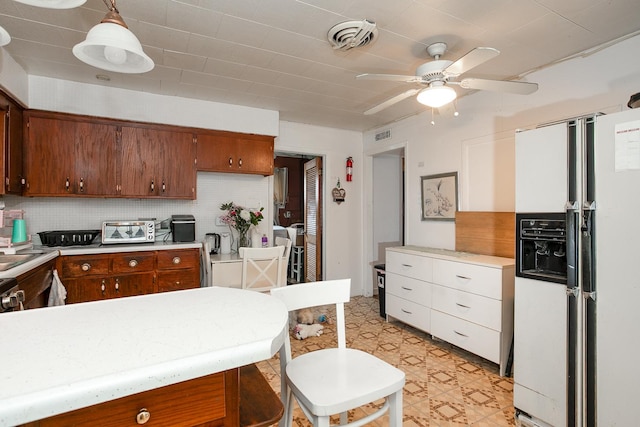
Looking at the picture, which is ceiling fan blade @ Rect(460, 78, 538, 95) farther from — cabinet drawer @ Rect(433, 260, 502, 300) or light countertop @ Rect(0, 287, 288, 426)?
light countertop @ Rect(0, 287, 288, 426)

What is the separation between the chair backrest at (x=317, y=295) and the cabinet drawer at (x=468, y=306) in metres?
1.52

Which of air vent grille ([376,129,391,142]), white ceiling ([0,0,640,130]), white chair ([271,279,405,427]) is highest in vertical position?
white ceiling ([0,0,640,130])

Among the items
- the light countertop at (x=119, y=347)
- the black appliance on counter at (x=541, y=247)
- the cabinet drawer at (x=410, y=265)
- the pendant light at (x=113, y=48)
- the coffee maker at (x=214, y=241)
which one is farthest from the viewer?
the coffee maker at (x=214, y=241)

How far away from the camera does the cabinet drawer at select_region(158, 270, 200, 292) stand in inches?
122

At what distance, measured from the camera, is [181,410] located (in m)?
0.77

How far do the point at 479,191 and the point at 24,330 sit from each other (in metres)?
3.38

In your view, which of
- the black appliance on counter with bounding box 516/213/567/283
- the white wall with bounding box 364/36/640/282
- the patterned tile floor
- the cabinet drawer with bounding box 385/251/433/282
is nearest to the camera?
the black appliance on counter with bounding box 516/213/567/283

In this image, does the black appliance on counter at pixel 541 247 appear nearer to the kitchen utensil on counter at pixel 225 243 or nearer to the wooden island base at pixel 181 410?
the wooden island base at pixel 181 410

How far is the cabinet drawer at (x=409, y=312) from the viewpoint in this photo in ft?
10.4

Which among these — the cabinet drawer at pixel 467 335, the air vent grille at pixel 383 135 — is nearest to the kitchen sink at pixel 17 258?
the cabinet drawer at pixel 467 335

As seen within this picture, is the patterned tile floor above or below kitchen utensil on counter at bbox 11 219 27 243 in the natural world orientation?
below

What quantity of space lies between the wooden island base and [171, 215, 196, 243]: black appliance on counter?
269 centimetres

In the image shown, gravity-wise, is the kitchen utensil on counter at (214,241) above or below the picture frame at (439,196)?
below

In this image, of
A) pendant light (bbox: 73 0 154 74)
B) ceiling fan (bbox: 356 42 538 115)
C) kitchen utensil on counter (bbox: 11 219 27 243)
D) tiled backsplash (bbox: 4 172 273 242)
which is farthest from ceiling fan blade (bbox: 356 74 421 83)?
kitchen utensil on counter (bbox: 11 219 27 243)
